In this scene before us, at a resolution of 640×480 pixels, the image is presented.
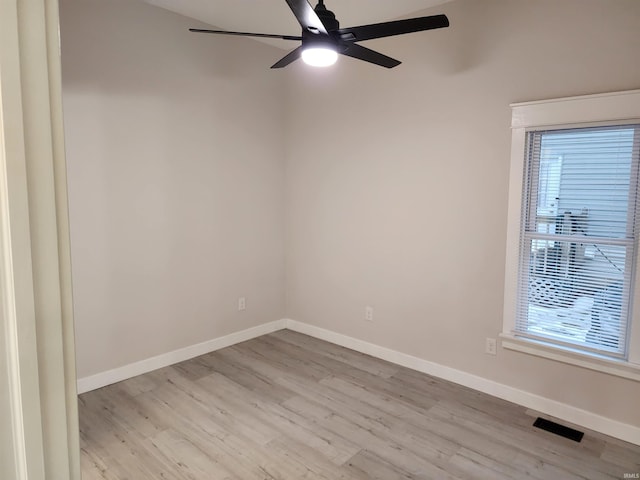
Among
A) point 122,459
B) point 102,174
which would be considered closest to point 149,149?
point 102,174

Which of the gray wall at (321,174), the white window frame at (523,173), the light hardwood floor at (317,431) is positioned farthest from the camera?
the gray wall at (321,174)

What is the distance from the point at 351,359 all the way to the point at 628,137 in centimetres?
267

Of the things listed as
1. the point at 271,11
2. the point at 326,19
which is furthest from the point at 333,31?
the point at 271,11

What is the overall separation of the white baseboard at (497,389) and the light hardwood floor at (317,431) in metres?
0.06

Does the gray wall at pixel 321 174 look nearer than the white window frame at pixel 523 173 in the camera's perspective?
No

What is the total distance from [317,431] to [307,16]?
7.86ft

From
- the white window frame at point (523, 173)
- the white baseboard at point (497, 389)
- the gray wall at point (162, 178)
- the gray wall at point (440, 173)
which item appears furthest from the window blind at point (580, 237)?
the gray wall at point (162, 178)

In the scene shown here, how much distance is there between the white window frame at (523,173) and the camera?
2.52 m

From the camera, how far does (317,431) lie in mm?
2719

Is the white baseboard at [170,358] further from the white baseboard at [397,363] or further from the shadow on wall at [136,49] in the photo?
the shadow on wall at [136,49]

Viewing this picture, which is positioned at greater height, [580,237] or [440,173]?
[440,173]

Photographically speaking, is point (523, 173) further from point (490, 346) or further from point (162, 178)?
point (162, 178)

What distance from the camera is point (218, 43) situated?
3787 mm

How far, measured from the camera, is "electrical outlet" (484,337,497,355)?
3148mm
